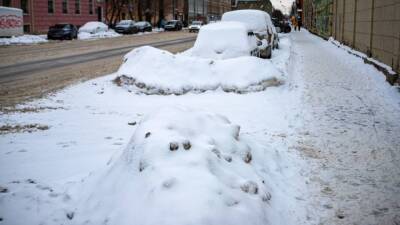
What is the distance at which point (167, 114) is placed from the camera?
5.30m

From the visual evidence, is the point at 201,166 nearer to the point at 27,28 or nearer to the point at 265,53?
the point at 265,53

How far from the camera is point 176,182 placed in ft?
13.5

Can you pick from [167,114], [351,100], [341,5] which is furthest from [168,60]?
[341,5]

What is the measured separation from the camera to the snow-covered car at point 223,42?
1362 centimetres

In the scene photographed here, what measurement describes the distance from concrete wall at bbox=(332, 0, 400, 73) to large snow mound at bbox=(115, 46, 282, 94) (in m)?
3.80

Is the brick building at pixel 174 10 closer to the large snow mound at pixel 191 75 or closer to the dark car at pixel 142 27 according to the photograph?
the dark car at pixel 142 27

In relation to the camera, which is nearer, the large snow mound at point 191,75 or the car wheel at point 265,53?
the large snow mound at point 191,75

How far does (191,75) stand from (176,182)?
6.81 meters

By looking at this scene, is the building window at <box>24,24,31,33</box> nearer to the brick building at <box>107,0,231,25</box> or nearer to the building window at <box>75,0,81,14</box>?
the building window at <box>75,0,81,14</box>

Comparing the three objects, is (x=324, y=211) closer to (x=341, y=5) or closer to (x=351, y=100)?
(x=351, y=100)

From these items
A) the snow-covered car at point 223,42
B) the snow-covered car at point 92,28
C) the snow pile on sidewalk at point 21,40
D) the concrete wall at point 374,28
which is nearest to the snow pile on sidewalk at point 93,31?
the snow-covered car at point 92,28

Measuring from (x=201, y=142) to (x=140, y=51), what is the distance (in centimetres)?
722

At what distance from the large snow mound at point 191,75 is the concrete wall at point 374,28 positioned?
380 centimetres

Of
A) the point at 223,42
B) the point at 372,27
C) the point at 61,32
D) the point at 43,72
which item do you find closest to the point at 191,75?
the point at 223,42
